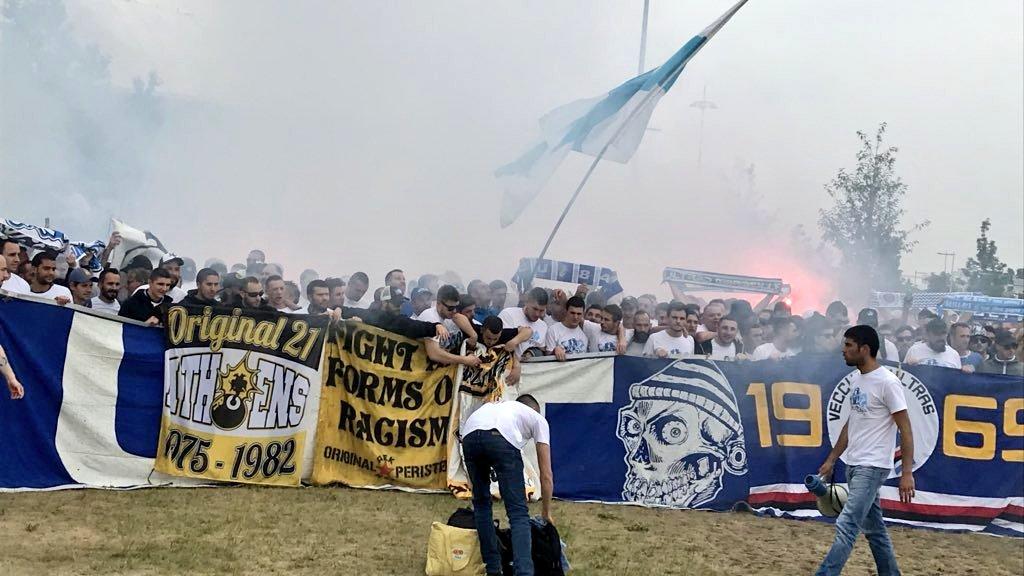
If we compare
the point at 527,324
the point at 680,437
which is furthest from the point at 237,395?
the point at 680,437

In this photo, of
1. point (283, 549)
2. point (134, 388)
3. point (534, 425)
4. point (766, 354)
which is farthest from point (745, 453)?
point (134, 388)

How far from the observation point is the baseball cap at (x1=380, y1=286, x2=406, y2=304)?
8898 millimetres

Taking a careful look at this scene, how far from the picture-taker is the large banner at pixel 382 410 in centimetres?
793

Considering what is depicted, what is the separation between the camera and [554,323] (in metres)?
8.70

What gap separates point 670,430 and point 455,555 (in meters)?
3.22

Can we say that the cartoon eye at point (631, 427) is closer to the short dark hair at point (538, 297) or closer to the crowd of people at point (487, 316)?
the crowd of people at point (487, 316)

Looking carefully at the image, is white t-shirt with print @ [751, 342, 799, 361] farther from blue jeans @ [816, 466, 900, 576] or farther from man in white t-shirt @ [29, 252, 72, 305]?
man in white t-shirt @ [29, 252, 72, 305]

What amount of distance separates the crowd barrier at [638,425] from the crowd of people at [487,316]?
223mm

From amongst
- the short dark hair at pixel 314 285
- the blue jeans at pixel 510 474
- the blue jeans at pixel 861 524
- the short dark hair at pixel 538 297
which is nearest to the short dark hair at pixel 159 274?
the short dark hair at pixel 314 285

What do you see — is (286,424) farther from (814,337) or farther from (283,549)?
(814,337)

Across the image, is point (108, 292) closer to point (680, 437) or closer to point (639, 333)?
point (639, 333)

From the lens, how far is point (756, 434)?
815 cm

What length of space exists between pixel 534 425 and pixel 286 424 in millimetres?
3371

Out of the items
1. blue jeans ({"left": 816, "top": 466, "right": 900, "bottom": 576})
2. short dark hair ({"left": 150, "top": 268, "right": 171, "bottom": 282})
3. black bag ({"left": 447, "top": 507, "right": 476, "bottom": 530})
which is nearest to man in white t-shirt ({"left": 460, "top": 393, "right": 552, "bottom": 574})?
black bag ({"left": 447, "top": 507, "right": 476, "bottom": 530})
